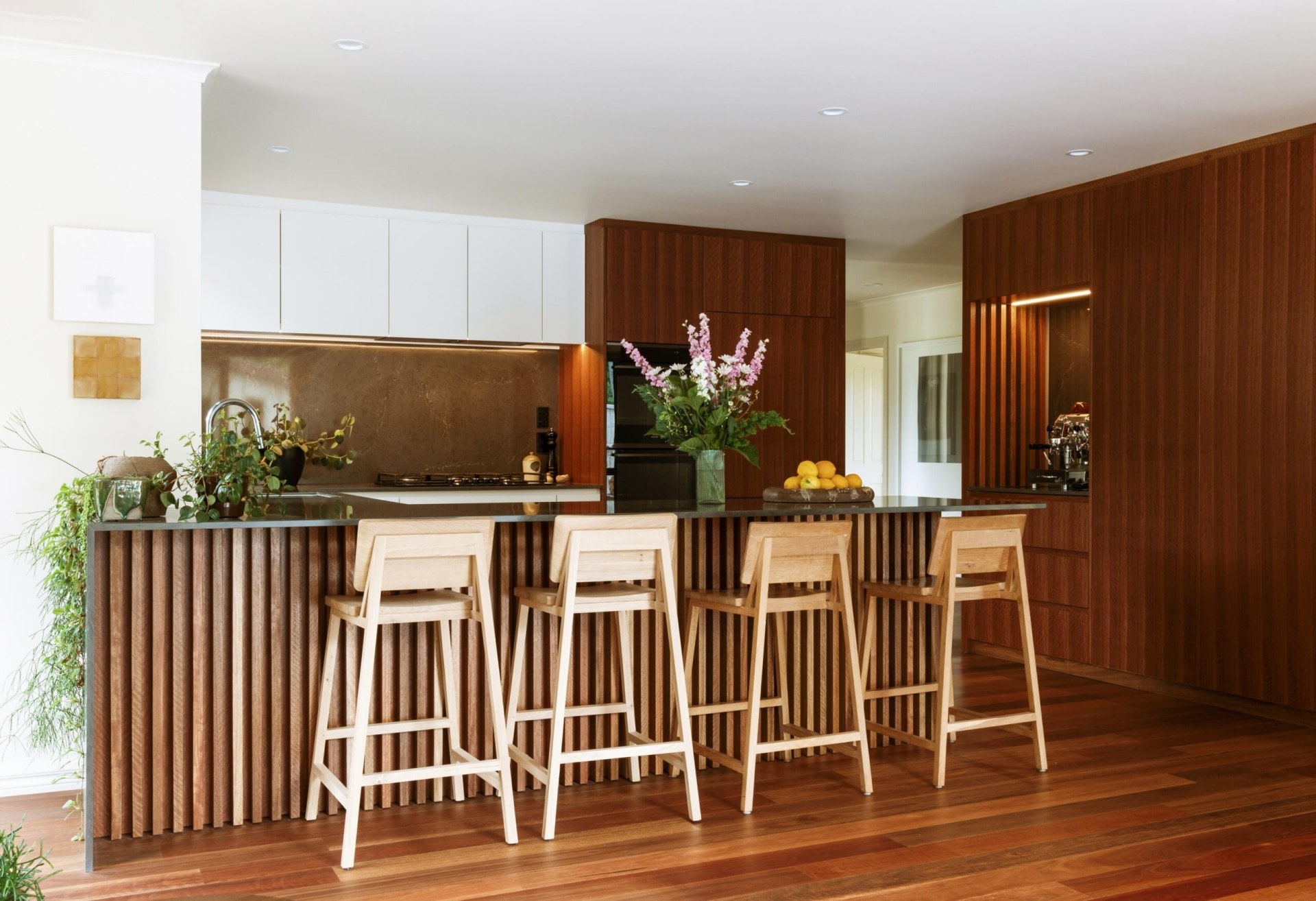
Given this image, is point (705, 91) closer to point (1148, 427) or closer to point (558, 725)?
point (558, 725)

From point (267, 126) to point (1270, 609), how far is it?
4.63m

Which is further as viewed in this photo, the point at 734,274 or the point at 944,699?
the point at 734,274

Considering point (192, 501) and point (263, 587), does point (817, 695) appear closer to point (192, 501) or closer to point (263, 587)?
A: point (263, 587)

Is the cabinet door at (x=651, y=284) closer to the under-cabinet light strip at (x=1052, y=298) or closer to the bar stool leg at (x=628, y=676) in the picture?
the under-cabinet light strip at (x=1052, y=298)

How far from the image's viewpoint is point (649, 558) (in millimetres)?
3570

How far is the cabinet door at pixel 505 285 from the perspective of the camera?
6797 mm

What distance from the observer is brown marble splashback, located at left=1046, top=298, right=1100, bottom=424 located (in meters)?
6.93

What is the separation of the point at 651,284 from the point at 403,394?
1625 millimetres

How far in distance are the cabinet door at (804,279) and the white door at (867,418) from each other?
3108 millimetres

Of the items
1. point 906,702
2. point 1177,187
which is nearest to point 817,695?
point 906,702

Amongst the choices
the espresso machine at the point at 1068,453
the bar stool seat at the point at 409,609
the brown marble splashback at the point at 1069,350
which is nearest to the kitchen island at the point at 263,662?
the bar stool seat at the point at 409,609

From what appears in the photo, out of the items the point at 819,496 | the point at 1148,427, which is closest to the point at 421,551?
the point at 819,496

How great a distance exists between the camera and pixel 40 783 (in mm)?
4004

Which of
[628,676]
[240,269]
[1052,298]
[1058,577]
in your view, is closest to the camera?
[628,676]
